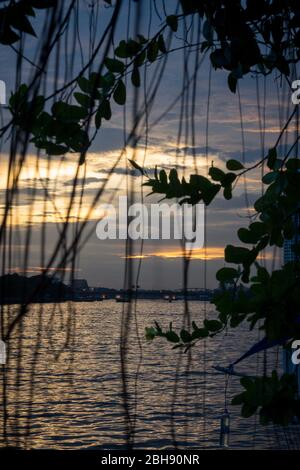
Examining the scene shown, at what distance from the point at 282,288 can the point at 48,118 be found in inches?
22.6

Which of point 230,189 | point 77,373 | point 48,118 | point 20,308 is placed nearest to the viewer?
point 20,308

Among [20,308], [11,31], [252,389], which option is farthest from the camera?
[252,389]

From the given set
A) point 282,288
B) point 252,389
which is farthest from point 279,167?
point 252,389

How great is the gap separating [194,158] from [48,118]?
371 millimetres

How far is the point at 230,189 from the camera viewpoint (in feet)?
5.56

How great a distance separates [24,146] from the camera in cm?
93

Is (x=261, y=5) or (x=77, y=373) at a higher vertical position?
(x=261, y=5)

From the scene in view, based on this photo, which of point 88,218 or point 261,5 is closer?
point 88,218
